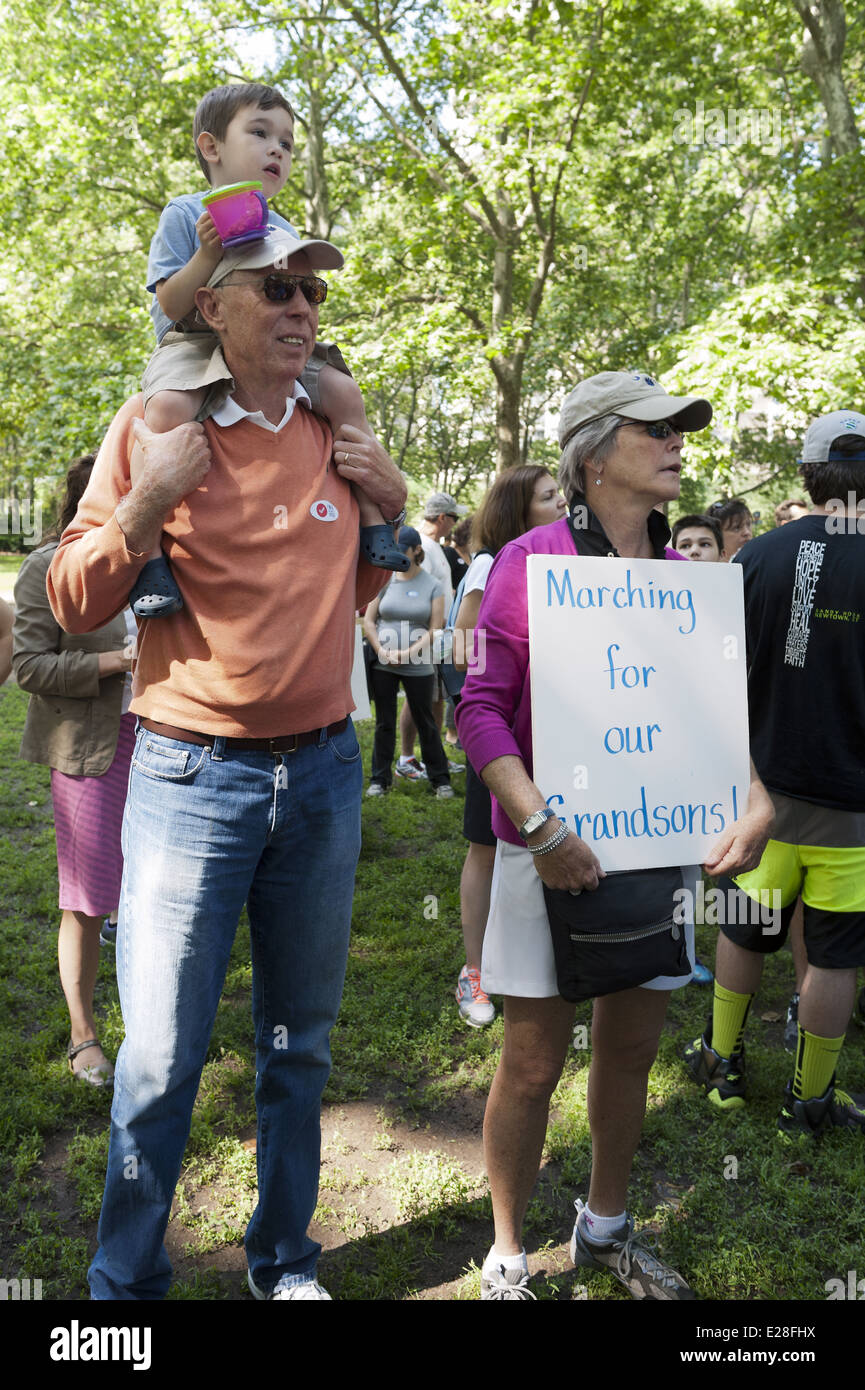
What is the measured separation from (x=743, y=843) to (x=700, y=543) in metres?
3.00

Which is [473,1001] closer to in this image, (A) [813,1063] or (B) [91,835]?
(A) [813,1063]

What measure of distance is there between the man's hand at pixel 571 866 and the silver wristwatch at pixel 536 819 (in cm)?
1

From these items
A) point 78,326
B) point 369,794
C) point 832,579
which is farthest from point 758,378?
point 78,326

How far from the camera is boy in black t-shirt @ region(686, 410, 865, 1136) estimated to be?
326 centimetres

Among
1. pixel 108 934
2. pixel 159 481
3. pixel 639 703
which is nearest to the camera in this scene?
pixel 159 481

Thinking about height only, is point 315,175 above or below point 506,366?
above

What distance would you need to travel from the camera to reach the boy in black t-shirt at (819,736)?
3.26 metres

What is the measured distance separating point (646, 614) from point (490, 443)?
110 feet

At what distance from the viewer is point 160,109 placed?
15.4 meters

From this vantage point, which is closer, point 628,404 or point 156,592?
point 156,592

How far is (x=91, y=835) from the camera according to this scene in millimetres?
3482

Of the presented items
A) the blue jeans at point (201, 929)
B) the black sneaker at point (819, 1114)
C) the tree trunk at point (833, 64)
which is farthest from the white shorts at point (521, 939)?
the tree trunk at point (833, 64)

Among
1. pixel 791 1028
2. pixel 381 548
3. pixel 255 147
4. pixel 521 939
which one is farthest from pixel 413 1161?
pixel 255 147

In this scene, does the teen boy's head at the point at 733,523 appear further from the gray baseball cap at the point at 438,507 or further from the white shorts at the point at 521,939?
the white shorts at the point at 521,939
